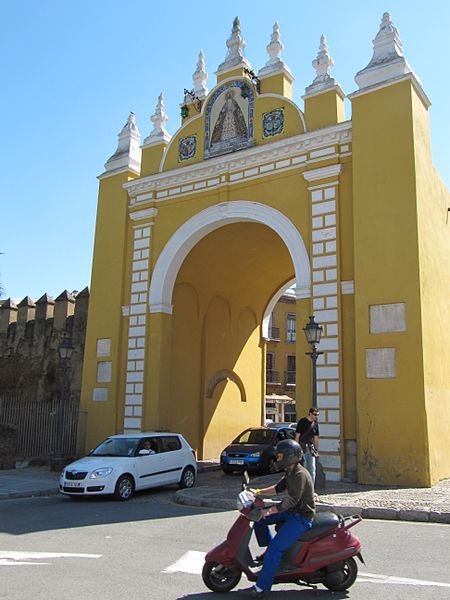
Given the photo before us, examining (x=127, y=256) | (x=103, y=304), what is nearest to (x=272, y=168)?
(x=127, y=256)

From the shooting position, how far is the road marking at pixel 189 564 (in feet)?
20.8

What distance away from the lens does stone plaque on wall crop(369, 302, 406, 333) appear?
46.7 feet

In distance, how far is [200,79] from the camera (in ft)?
68.4

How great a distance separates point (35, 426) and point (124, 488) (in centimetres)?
832

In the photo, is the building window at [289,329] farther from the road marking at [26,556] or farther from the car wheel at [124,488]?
the road marking at [26,556]

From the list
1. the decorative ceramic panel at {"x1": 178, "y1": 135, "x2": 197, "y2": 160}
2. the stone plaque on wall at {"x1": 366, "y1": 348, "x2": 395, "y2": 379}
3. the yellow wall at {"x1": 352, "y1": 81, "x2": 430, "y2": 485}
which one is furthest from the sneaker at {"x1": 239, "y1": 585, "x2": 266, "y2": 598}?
the decorative ceramic panel at {"x1": 178, "y1": 135, "x2": 197, "y2": 160}

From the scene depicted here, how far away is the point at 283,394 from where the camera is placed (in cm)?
4381

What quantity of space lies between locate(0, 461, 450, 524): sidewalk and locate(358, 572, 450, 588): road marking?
3.96 m

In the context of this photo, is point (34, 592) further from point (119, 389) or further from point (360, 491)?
point (119, 389)

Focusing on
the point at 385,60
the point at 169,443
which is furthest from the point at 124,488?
the point at 385,60

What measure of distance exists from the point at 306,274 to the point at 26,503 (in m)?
8.64

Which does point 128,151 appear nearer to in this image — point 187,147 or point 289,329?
point 187,147

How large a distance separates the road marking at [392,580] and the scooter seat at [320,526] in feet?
2.45

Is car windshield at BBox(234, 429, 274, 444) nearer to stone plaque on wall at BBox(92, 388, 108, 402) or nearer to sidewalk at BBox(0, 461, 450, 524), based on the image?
sidewalk at BBox(0, 461, 450, 524)
